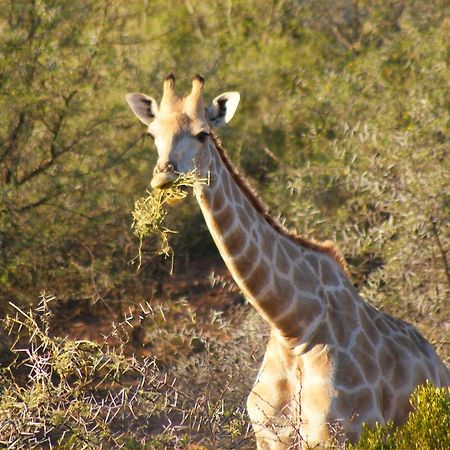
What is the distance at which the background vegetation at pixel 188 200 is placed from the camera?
32.7 feet

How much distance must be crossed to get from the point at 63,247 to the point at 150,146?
1588 mm

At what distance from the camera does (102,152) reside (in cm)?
1243

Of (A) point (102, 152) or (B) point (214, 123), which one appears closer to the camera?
(B) point (214, 123)

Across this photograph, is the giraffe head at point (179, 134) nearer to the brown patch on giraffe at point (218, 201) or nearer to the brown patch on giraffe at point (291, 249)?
the brown patch on giraffe at point (218, 201)

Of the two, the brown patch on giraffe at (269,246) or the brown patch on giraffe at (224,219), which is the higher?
the brown patch on giraffe at (224,219)

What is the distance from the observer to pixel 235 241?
6.74 meters

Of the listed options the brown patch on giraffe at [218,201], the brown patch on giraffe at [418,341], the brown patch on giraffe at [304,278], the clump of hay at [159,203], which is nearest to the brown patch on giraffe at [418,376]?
the brown patch on giraffe at [418,341]

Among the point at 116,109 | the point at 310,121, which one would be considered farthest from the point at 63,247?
the point at 310,121

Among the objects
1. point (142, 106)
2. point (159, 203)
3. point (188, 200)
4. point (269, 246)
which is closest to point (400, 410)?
point (269, 246)

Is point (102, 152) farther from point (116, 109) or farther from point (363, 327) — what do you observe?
point (363, 327)

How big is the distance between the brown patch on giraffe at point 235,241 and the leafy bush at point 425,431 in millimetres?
Answer: 1501

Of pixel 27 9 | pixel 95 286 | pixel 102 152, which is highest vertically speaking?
pixel 27 9

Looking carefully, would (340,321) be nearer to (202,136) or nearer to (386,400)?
(386,400)

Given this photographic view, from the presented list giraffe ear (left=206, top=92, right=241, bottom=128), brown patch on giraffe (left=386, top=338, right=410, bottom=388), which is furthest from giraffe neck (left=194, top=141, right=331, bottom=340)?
brown patch on giraffe (left=386, top=338, right=410, bottom=388)
